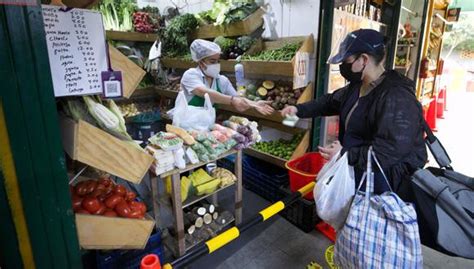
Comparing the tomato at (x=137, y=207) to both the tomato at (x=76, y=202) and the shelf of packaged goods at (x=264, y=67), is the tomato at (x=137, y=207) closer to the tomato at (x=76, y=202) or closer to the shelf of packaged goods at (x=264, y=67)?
the tomato at (x=76, y=202)

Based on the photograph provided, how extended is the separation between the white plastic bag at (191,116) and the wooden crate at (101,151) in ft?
3.56

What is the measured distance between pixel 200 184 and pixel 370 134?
4.33 feet

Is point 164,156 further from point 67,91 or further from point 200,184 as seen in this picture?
point 67,91

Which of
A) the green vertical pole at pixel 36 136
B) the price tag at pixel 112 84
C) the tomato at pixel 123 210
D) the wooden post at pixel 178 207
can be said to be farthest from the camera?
the wooden post at pixel 178 207

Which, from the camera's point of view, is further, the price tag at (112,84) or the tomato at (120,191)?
the tomato at (120,191)

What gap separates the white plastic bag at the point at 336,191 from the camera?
1.55m

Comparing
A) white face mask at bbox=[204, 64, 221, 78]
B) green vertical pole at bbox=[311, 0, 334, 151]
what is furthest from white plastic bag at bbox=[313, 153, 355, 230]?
white face mask at bbox=[204, 64, 221, 78]

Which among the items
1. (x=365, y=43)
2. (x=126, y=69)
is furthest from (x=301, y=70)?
(x=126, y=69)

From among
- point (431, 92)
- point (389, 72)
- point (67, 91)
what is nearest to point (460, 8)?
point (431, 92)

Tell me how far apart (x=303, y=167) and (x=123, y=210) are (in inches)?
75.8

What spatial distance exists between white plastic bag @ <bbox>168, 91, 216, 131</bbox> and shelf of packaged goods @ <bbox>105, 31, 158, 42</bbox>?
8.81 feet

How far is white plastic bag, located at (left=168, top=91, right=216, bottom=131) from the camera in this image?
2.18 metres

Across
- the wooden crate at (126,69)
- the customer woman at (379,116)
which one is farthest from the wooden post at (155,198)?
the customer woman at (379,116)

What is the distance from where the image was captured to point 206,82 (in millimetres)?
2570
